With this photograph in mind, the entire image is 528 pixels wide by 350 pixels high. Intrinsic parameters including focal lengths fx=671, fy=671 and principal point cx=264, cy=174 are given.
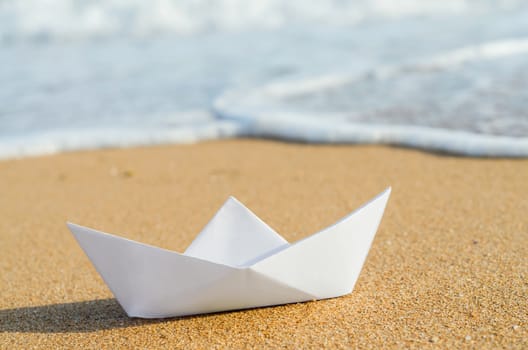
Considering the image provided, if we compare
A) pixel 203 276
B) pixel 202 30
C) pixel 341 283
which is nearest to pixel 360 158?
pixel 341 283

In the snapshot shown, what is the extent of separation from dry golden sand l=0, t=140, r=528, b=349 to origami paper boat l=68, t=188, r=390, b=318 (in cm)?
8

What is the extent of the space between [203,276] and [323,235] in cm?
27

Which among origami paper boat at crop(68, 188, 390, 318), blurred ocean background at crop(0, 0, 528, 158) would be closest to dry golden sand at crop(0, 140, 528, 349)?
origami paper boat at crop(68, 188, 390, 318)

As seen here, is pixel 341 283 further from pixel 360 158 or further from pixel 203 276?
pixel 360 158

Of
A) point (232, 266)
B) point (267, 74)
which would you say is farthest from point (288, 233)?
point (267, 74)

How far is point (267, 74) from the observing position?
6.02 metres

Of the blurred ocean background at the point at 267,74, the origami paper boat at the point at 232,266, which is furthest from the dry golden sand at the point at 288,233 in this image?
the blurred ocean background at the point at 267,74

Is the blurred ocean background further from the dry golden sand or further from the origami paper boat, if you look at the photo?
the origami paper boat

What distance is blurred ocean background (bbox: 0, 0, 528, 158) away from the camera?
13.3 feet

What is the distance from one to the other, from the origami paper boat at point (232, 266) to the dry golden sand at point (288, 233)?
0.08 metres

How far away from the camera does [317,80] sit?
5484 mm

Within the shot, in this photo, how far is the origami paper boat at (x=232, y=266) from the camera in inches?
53.9

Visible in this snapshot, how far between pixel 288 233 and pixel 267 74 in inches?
149

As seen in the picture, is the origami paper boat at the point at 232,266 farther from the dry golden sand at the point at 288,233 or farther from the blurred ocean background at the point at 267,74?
the blurred ocean background at the point at 267,74
